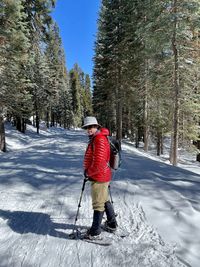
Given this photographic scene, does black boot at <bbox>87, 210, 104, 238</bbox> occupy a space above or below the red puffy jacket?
below

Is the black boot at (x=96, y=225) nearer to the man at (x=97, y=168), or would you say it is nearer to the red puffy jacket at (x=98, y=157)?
the man at (x=97, y=168)

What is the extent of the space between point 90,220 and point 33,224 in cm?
114

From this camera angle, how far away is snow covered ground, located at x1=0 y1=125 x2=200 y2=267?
170 inches

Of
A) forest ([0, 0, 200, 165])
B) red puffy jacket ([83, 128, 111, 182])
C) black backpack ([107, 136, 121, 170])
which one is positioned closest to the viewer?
red puffy jacket ([83, 128, 111, 182])

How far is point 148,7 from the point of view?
17.1 metres

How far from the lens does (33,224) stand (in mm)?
5633

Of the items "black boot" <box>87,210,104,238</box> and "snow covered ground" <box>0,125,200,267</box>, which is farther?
"black boot" <box>87,210,104,238</box>

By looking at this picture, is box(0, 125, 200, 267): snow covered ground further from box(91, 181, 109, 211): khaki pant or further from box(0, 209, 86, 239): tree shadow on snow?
box(91, 181, 109, 211): khaki pant

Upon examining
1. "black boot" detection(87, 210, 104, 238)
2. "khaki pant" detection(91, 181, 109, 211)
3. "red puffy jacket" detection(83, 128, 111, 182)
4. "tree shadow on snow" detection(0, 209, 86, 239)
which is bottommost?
"tree shadow on snow" detection(0, 209, 86, 239)

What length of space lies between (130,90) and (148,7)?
1182 cm

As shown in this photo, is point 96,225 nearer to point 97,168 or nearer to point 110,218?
point 110,218

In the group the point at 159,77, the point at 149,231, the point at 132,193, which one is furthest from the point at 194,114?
the point at 149,231

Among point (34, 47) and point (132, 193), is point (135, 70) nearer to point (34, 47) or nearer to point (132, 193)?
point (34, 47)

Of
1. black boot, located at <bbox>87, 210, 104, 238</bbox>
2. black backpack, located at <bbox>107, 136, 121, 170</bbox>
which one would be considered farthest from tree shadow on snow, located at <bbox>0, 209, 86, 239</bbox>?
black backpack, located at <bbox>107, 136, 121, 170</bbox>
